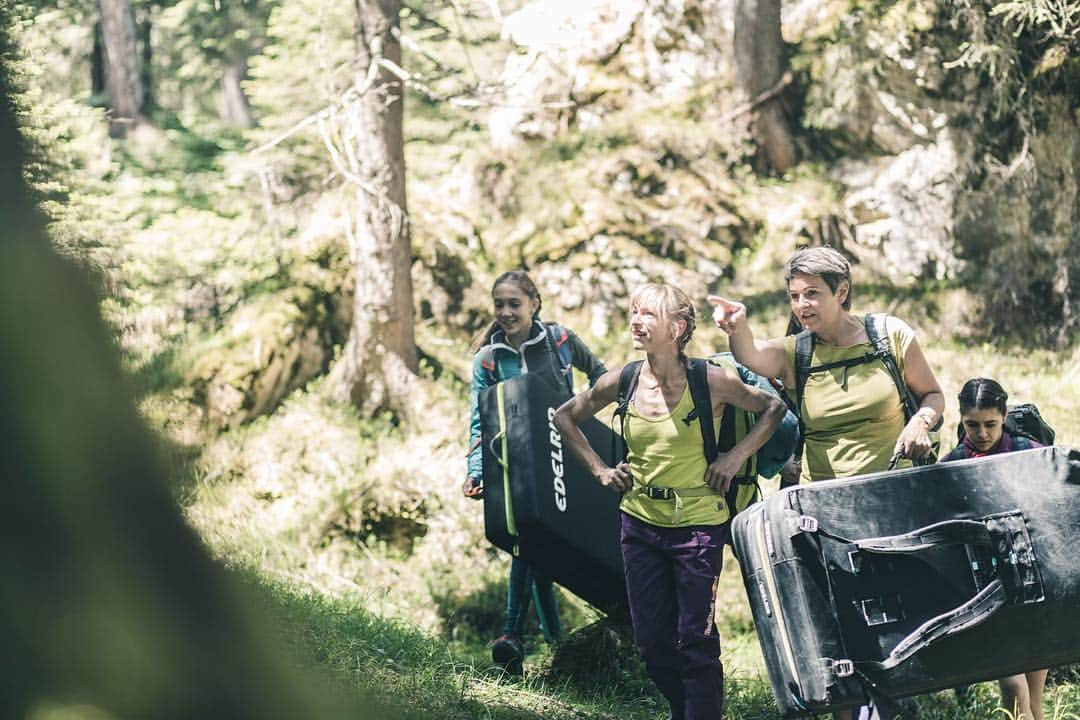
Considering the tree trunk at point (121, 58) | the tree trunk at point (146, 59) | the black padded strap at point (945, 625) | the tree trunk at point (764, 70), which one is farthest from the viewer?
the tree trunk at point (146, 59)

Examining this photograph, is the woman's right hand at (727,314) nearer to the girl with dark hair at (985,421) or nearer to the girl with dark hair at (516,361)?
the girl with dark hair at (985,421)

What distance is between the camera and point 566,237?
1295cm

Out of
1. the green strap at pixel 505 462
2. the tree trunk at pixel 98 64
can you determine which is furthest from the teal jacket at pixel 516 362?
the tree trunk at pixel 98 64

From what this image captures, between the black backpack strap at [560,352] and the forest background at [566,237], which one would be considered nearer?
the black backpack strap at [560,352]

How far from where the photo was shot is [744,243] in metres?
13.4

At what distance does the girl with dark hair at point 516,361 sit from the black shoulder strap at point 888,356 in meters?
1.67

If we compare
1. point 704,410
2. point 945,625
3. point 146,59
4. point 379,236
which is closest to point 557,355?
point 704,410

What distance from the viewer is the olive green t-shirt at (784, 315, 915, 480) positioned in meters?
4.45

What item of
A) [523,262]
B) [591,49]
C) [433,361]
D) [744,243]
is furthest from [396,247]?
[591,49]

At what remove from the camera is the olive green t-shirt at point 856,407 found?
175 inches

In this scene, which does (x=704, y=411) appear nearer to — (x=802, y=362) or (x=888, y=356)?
(x=802, y=362)

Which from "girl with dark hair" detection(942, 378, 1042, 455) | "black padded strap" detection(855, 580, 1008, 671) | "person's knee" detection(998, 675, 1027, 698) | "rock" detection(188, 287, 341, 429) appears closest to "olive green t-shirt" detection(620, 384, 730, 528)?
"black padded strap" detection(855, 580, 1008, 671)

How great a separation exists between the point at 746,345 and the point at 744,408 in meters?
0.28

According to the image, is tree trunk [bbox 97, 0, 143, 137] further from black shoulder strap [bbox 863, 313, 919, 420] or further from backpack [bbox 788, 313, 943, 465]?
black shoulder strap [bbox 863, 313, 919, 420]
